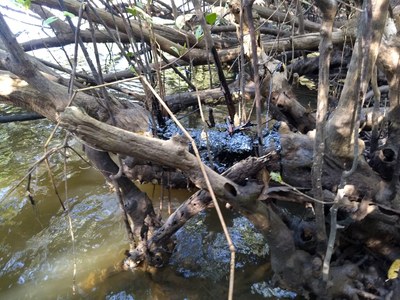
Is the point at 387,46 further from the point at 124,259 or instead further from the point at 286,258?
the point at 124,259

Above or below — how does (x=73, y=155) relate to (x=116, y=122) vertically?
below

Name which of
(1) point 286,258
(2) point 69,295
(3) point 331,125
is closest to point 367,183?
(3) point 331,125

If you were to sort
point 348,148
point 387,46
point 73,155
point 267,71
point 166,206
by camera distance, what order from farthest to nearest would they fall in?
point 73,155 → point 166,206 → point 267,71 → point 387,46 → point 348,148

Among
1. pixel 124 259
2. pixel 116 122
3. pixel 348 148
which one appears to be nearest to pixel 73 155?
pixel 116 122

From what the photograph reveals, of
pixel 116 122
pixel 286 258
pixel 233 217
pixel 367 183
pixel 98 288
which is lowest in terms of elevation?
pixel 233 217

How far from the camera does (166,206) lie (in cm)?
354

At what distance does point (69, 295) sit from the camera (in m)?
2.62

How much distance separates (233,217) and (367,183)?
1294 millimetres

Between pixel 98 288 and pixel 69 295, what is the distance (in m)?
0.20

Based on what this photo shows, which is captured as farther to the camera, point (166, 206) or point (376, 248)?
point (166, 206)

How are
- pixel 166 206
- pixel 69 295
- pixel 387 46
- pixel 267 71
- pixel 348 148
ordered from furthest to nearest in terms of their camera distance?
pixel 166 206, pixel 267 71, pixel 69 295, pixel 387 46, pixel 348 148

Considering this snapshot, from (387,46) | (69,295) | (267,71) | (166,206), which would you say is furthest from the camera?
(166,206)

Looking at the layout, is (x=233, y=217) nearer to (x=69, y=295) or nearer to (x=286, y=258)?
(x=286, y=258)

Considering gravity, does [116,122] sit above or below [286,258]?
above
